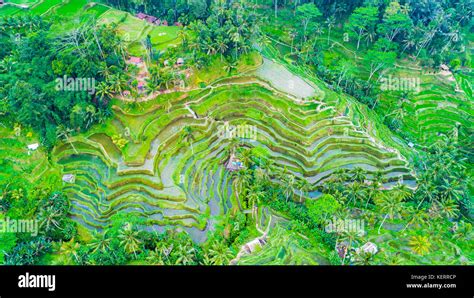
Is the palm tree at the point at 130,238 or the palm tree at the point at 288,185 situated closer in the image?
the palm tree at the point at 130,238

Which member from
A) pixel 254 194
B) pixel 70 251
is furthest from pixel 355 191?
pixel 70 251

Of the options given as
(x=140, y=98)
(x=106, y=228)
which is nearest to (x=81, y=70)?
(x=140, y=98)

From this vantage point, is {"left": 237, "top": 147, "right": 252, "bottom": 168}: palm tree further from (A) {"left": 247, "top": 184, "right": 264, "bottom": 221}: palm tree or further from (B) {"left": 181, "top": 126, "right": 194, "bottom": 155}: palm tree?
(B) {"left": 181, "top": 126, "right": 194, "bottom": 155}: palm tree

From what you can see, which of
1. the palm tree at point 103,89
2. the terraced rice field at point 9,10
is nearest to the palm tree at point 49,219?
the palm tree at point 103,89

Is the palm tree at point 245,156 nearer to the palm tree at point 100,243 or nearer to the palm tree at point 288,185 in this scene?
the palm tree at point 288,185

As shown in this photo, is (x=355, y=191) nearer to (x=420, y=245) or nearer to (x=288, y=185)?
(x=288, y=185)
